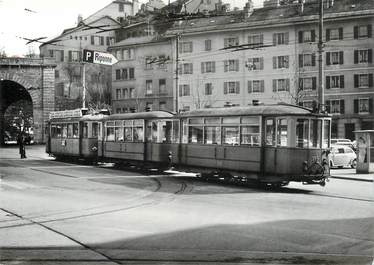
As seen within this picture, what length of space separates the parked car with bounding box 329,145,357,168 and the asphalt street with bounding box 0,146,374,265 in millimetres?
10601

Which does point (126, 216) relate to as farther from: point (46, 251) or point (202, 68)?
point (202, 68)

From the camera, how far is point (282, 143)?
50.1 ft

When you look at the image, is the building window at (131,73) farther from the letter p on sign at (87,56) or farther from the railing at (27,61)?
the letter p on sign at (87,56)

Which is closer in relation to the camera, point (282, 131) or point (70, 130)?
point (282, 131)

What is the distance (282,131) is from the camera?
603 inches

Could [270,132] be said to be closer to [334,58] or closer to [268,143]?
[268,143]

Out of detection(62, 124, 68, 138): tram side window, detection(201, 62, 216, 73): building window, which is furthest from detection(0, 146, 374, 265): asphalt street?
detection(201, 62, 216, 73): building window

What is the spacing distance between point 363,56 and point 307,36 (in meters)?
5.82

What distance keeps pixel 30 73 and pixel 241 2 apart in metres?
28.6

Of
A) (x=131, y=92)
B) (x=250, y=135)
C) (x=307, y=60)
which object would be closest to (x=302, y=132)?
(x=250, y=135)

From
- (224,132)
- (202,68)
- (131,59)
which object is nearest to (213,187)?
(224,132)

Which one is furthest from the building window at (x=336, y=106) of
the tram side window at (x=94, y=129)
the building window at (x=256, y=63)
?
the tram side window at (x=94, y=129)

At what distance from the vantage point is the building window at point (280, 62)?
53.5 metres

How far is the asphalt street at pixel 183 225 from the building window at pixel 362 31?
121ft
